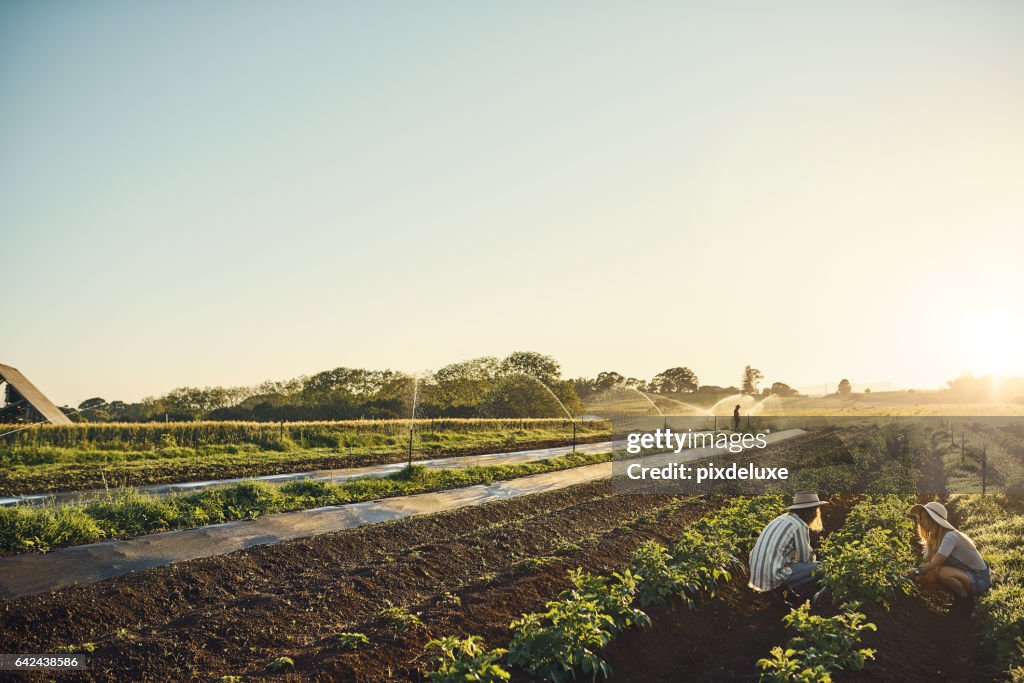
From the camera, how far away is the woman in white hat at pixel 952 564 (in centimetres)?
834

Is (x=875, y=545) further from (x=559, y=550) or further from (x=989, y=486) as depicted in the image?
(x=989, y=486)

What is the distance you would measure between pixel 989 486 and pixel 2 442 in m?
29.0

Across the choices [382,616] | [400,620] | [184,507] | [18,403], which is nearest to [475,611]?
[400,620]

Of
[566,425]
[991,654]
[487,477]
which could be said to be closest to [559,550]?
[991,654]

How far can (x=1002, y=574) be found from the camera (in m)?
9.15

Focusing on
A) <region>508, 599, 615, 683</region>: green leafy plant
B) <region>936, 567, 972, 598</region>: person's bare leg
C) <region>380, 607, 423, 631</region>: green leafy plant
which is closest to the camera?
<region>508, 599, 615, 683</region>: green leafy plant

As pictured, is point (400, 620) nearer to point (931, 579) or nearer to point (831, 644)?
point (831, 644)

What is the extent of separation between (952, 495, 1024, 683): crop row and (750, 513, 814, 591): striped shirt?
6.98 feet

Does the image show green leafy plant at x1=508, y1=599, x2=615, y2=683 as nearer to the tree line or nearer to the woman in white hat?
the woman in white hat

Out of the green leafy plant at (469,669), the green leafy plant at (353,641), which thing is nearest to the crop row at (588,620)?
the green leafy plant at (469,669)

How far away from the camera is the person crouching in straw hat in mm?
7914

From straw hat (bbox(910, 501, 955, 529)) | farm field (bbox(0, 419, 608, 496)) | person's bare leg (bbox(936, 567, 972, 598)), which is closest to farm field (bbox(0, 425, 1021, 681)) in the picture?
person's bare leg (bbox(936, 567, 972, 598))

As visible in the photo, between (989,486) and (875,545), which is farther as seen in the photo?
(989,486)

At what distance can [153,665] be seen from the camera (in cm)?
593
